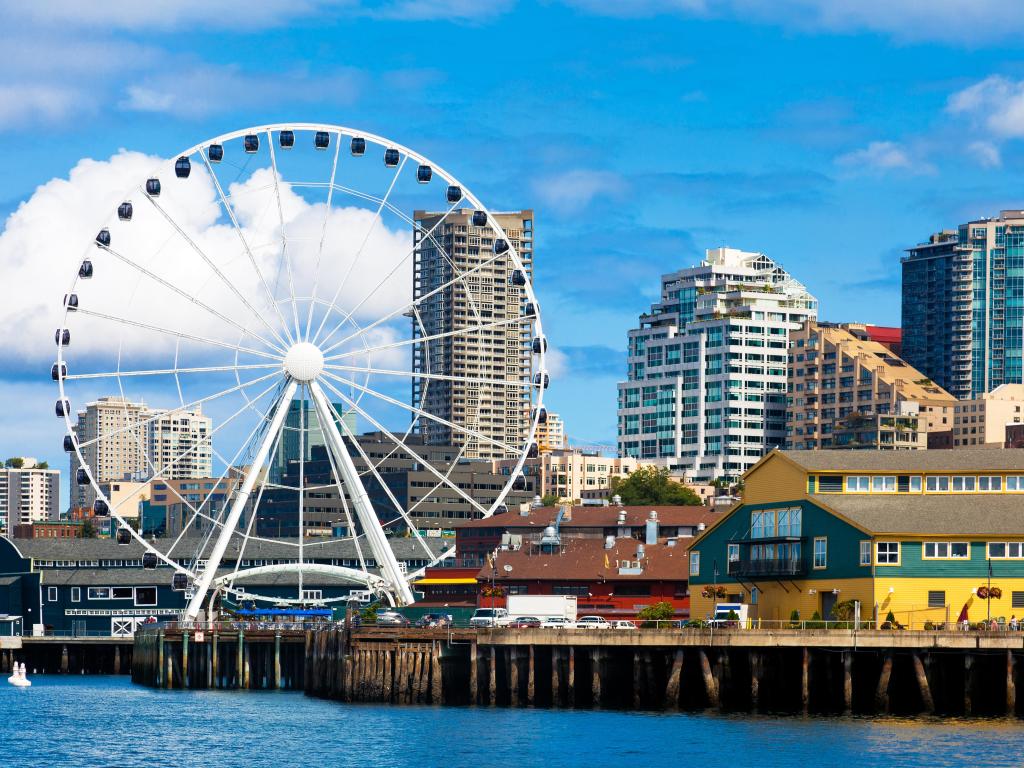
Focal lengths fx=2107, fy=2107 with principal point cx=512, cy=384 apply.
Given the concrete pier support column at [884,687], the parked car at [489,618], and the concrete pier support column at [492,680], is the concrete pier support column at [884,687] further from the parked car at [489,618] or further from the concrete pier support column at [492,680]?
the parked car at [489,618]

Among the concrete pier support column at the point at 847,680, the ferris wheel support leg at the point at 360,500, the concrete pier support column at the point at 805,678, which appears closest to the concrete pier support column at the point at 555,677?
the concrete pier support column at the point at 805,678

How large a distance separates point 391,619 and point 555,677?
21.0 meters

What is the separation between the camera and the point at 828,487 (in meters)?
109

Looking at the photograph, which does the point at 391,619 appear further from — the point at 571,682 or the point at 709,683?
the point at 709,683

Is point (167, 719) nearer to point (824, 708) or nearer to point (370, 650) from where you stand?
point (370, 650)

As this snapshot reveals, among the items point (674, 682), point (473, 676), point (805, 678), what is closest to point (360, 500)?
point (473, 676)

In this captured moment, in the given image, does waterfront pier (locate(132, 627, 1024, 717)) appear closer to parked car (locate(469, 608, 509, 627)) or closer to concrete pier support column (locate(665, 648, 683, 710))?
concrete pier support column (locate(665, 648, 683, 710))

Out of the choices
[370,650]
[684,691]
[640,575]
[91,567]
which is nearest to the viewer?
Answer: [684,691]

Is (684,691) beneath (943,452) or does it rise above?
beneath

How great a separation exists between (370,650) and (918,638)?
27832 millimetres

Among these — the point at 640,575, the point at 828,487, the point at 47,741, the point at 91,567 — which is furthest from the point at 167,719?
the point at 91,567

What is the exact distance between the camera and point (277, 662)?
126 metres

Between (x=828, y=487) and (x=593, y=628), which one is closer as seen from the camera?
(x=593, y=628)

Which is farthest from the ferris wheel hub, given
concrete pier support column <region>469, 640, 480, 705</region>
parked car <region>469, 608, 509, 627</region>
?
concrete pier support column <region>469, 640, 480, 705</region>
